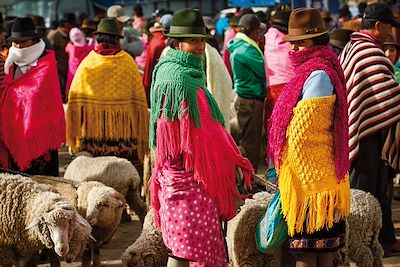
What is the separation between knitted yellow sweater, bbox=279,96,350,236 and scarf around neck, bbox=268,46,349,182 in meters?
0.04

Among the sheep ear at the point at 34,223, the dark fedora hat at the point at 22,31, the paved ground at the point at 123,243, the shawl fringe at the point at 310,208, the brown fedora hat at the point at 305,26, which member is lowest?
the paved ground at the point at 123,243

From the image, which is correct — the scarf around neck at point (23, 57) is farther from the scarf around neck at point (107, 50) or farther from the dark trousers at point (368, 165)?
the dark trousers at point (368, 165)

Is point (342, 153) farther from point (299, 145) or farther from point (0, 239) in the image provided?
point (0, 239)

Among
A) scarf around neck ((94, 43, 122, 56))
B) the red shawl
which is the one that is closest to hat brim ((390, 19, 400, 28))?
scarf around neck ((94, 43, 122, 56))

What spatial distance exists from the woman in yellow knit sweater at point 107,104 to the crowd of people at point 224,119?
1 centimetres

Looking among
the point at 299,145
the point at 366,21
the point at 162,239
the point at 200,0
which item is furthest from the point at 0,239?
the point at 200,0

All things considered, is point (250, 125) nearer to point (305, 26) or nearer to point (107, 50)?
point (107, 50)

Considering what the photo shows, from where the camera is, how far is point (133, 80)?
8922 millimetres

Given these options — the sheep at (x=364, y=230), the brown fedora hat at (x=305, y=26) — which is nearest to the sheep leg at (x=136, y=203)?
the sheep at (x=364, y=230)

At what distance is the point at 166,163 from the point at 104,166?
110 inches

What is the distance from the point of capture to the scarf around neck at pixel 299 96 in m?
5.54

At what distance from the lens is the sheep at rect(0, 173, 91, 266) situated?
20.8 feet

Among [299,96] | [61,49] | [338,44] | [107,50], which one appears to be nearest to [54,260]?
[299,96]

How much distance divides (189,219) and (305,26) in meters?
1.43
